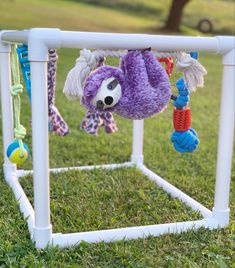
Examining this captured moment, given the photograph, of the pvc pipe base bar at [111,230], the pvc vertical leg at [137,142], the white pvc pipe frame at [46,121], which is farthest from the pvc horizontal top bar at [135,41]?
the pvc vertical leg at [137,142]

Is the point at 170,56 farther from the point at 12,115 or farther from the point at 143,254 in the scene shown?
the point at 12,115

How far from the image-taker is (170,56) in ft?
5.72

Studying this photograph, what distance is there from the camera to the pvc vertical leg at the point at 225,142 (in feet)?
5.86

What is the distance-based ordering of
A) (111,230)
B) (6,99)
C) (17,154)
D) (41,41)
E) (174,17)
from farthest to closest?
(174,17)
(6,99)
(17,154)
(111,230)
(41,41)

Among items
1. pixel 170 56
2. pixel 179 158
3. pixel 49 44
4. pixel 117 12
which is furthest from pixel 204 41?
pixel 117 12

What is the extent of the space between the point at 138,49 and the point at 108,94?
19 cm

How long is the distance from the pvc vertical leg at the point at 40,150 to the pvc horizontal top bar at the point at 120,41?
3.5 inches

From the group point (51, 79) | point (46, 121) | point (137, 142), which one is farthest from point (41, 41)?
point (137, 142)

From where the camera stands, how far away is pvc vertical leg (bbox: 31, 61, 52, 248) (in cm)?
155

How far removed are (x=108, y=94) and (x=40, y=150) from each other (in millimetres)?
286

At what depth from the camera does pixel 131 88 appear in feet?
5.40

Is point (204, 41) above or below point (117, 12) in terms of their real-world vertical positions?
below

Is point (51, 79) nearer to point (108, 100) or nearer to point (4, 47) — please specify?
point (4, 47)

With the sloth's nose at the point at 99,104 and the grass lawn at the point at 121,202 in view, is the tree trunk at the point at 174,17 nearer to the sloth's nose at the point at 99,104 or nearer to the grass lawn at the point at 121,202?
the grass lawn at the point at 121,202
